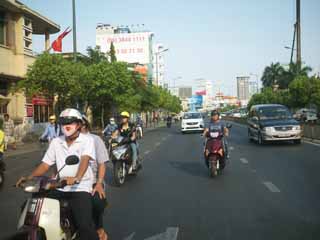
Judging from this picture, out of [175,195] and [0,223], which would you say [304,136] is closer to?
[175,195]

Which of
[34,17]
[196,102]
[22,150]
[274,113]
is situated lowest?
[22,150]

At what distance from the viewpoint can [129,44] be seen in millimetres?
107250

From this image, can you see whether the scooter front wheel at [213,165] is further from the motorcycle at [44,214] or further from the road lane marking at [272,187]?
the motorcycle at [44,214]

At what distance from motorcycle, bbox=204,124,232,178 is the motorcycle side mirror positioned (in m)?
6.77

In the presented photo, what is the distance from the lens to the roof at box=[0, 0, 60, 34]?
27.9 m

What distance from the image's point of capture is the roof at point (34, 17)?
2789 centimetres

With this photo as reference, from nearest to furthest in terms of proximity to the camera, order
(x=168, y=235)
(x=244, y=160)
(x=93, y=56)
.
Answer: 1. (x=168, y=235)
2. (x=244, y=160)
3. (x=93, y=56)

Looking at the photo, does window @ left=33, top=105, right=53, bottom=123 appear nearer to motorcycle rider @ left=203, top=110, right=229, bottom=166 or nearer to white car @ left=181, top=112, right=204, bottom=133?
white car @ left=181, top=112, right=204, bottom=133

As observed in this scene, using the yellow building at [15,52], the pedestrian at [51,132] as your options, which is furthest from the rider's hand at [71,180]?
the yellow building at [15,52]

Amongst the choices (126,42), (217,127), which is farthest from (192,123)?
(126,42)

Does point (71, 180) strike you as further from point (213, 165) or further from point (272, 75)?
point (272, 75)

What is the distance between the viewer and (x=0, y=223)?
6.58 metres

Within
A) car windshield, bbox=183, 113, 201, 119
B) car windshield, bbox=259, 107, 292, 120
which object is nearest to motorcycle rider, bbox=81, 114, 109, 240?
car windshield, bbox=259, 107, 292, 120

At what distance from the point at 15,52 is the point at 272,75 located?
2735 inches
